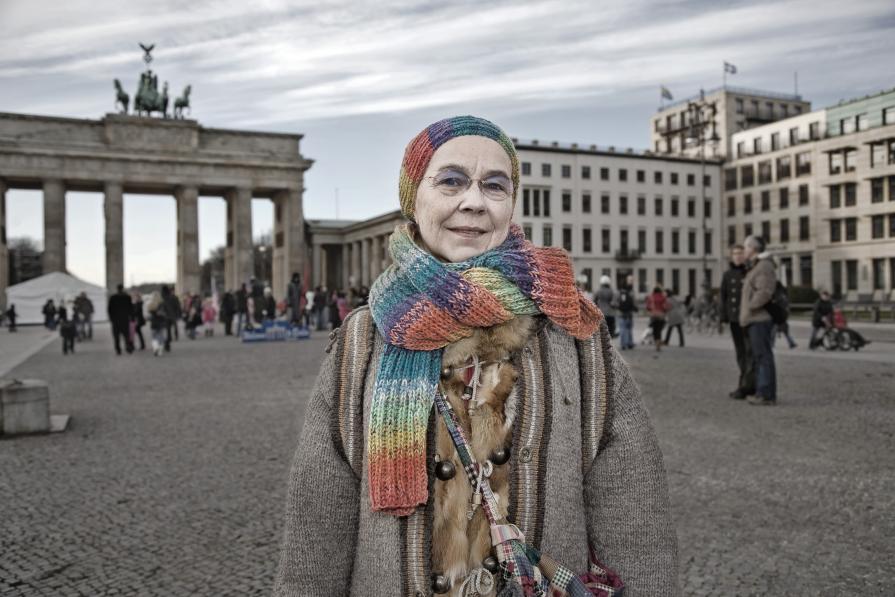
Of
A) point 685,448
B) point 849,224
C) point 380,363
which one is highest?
point 849,224

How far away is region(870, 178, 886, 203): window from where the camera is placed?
187ft

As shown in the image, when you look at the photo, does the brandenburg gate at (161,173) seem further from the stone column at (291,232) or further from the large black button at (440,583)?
the large black button at (440,583)

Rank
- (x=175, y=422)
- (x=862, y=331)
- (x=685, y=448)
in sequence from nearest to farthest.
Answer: (x=685, y=448) < (x=175, y=422) < (x=862, y=331)

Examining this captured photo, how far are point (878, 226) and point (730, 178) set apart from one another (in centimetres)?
1730

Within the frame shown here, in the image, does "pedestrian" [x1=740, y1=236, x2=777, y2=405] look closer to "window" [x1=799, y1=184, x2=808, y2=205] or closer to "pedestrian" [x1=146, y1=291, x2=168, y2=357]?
"pedestrian" [x1=146, y1=291, x2=168, y2=357]

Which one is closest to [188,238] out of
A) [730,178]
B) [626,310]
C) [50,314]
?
[50,314]

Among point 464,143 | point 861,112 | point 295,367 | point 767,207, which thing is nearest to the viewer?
point 464,143

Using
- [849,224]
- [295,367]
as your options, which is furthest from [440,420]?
[849,224]

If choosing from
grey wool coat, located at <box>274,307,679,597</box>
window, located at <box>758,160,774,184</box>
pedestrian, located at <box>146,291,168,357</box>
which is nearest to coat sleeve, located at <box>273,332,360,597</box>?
grey wool coat, located at <box>274,307,679,597</box>

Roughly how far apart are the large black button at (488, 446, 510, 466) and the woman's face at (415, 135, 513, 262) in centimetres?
50

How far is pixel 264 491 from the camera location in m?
5.76

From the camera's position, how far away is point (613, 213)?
2721 inches

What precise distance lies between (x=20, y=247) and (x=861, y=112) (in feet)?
318

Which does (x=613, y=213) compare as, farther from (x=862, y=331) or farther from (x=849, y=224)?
(x=862, y=331)
